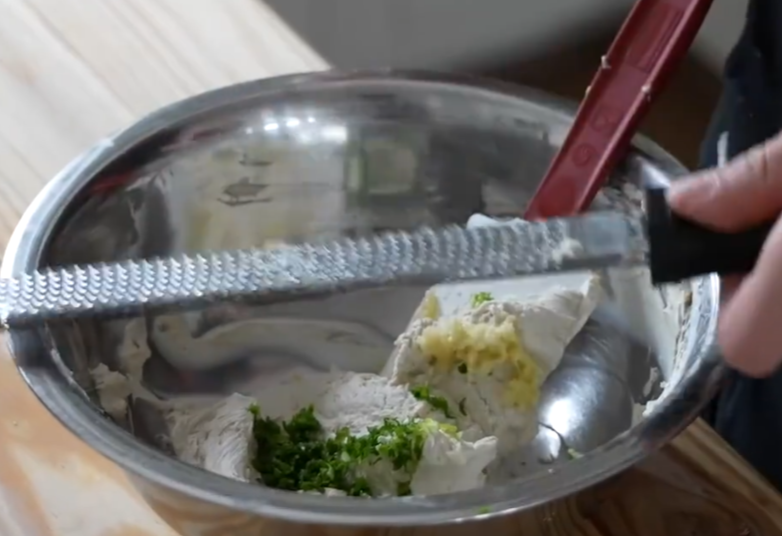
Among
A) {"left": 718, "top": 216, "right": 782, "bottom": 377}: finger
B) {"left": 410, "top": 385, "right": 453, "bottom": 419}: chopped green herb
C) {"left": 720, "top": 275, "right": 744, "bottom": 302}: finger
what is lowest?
{"left": 410, "top": 385, "right": 453, "bottom": 419}: chopped green herb

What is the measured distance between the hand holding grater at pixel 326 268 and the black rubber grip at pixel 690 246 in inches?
1.3

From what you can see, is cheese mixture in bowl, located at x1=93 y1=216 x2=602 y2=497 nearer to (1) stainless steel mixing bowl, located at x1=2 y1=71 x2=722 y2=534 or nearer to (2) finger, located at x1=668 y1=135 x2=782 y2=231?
(1) stainless steel mixing bowl, located at x1=2 y1=71 x2=722 y2=534

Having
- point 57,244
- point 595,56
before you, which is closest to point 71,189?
point 57,244

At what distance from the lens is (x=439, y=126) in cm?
65

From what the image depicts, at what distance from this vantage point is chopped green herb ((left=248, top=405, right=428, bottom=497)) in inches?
20.4

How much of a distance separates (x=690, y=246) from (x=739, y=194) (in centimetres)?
3

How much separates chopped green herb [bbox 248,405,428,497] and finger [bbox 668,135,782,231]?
16cm

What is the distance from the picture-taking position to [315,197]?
0.66 m

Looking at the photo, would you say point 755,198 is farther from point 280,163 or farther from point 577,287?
point 280,163

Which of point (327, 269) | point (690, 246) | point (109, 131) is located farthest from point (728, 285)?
point (109, 131)

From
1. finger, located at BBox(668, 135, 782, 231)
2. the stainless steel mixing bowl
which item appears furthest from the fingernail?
the stainless steel mixing bowl

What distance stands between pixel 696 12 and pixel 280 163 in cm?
24

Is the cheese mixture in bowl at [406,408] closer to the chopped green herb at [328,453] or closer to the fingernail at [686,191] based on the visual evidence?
the chopped green herb at [328,453]

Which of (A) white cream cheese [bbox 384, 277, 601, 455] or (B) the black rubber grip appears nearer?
(B) the black rubber grip
